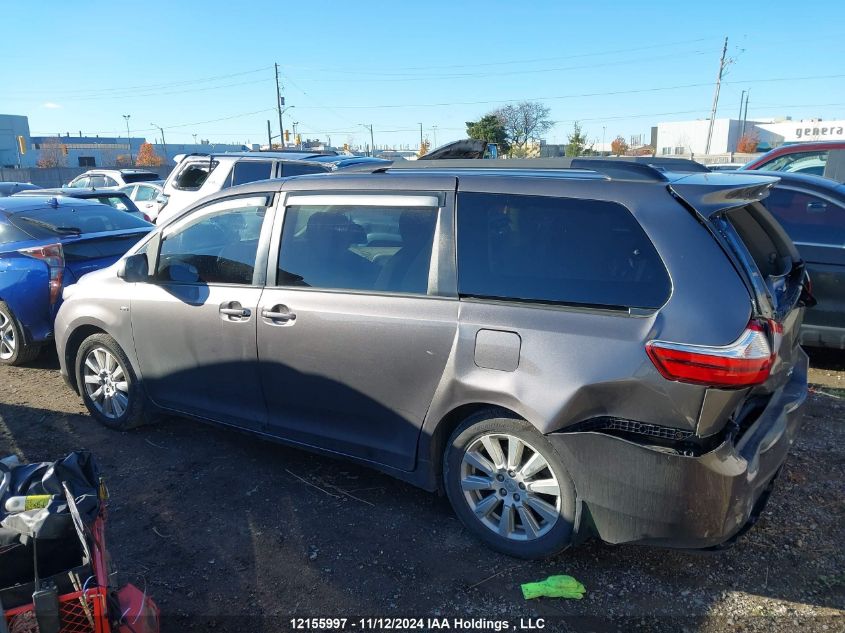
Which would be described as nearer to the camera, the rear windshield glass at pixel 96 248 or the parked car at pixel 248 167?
the rear windshield glass at pixel 96 248

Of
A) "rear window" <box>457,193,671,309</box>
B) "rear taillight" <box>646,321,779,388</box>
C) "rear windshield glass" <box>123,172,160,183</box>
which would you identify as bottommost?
"rear taillight" <box>646,321,779,388</box>

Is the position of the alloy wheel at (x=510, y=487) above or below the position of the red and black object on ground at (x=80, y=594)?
below

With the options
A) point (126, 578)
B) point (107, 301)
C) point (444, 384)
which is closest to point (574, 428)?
point (444, 384)

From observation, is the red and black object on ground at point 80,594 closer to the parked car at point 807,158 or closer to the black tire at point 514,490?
the black tire at point 514,490

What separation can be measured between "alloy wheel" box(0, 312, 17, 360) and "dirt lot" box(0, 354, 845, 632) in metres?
2.32

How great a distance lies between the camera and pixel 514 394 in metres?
2.94

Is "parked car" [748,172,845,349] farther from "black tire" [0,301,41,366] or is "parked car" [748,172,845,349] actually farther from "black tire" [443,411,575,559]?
"black tire" [0,301,41,366]

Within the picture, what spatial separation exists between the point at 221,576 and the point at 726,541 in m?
2.38

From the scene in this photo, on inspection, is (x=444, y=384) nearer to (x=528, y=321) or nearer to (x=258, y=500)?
(x=528, y=321)

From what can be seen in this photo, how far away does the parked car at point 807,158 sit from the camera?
25.7 feet

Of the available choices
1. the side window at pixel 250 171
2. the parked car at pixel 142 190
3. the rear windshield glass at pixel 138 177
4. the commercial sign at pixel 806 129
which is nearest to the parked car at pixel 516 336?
the side window at pixel 250 171

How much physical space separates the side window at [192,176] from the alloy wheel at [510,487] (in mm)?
8395

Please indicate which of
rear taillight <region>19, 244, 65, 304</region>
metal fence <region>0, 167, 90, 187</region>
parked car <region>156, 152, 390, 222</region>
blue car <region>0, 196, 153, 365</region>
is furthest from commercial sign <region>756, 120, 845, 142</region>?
rear taillight <region>19, 244, 65, 304</region>

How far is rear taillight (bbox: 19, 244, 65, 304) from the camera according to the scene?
605cm
